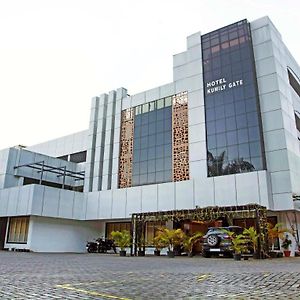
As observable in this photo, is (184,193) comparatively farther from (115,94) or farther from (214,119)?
(115,94)

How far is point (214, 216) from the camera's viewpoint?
755 inches

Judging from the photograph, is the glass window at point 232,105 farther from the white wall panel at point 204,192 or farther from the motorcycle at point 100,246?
the motorcycle at point 100,246

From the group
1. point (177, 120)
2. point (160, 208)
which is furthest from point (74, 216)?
point (177, 120)

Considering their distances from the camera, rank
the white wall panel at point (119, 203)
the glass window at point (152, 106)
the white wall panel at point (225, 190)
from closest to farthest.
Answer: the white wall panel at point (225, 190) → the white wall panel at point (119, 203) → the glass window at point (152, 106)

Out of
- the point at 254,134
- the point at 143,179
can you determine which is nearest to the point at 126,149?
the point at 143,179

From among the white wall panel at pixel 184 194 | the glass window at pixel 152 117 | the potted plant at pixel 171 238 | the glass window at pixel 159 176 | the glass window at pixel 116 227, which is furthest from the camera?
the glass window at pixel 152 117

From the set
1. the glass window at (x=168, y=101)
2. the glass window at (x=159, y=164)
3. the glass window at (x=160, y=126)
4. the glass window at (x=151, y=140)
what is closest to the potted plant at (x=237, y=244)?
the glass window at (x=159, y=164)

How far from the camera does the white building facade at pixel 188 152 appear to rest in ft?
74.0

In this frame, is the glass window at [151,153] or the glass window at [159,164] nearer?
the glass window at [159,164]

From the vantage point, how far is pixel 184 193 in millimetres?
24375

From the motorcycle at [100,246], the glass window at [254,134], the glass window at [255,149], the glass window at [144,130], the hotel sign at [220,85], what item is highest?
the hotel sign at [220,85]

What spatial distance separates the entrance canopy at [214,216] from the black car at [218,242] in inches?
49.0

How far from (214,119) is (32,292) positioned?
72.7ft

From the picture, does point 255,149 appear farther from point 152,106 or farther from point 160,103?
point 152,106
